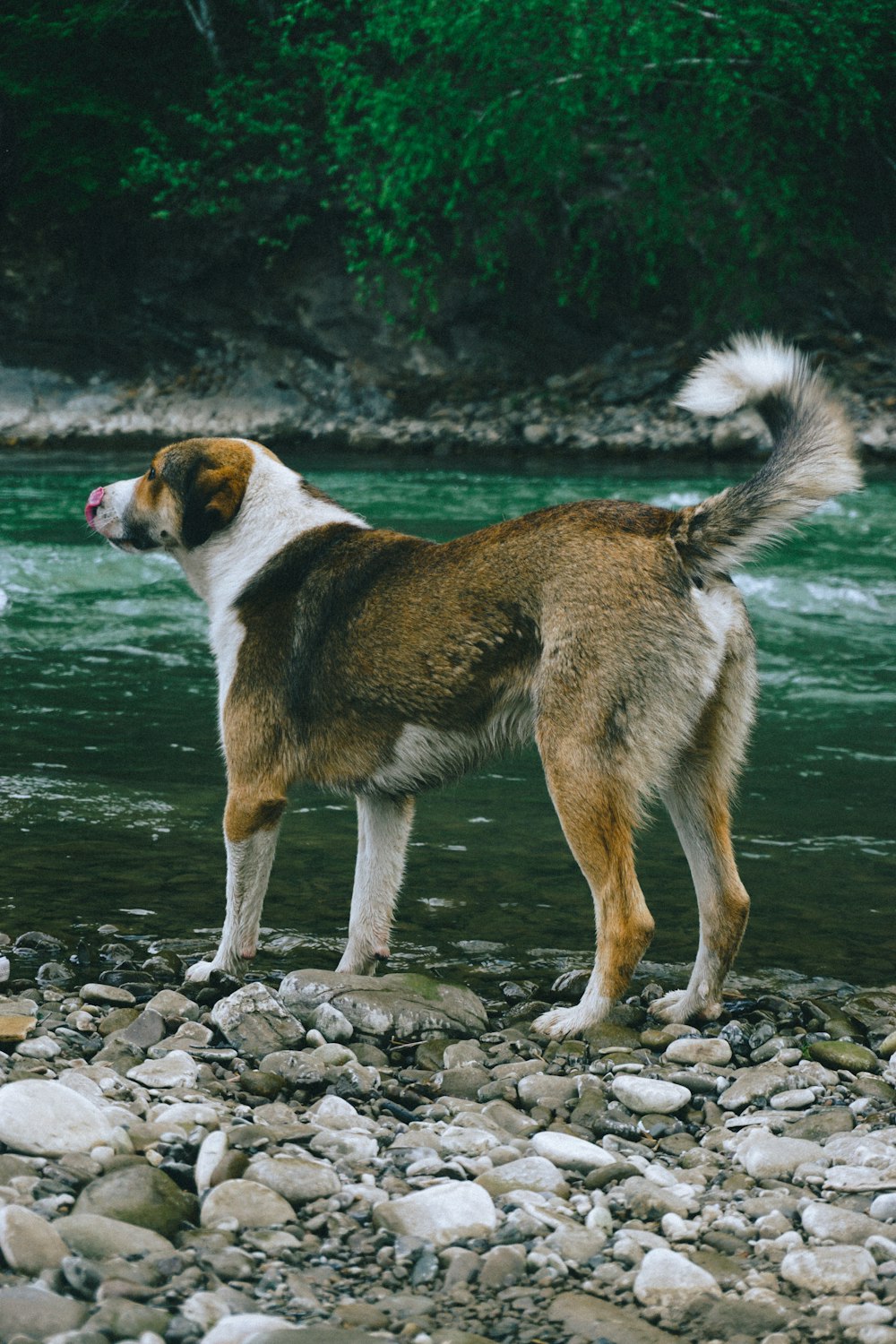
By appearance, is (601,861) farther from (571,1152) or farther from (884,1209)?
(884,1209)

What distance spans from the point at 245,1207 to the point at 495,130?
1930 centimetres

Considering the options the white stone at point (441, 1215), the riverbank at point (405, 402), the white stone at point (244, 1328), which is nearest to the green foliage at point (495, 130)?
the riverbank at point (405, 402)

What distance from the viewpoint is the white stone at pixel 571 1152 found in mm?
3010

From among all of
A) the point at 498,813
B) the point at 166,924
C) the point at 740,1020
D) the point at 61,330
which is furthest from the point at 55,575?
the point at 61,330

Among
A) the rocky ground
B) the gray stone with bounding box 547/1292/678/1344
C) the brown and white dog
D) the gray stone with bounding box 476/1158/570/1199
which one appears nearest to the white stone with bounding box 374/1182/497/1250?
the rocky ground

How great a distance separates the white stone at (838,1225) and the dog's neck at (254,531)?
2.68m

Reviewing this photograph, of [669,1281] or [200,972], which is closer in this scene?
[669,1281]

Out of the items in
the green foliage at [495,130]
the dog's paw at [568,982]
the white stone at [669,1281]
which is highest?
the green foliage at [495,130]

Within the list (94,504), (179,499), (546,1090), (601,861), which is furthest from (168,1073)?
(94,504)

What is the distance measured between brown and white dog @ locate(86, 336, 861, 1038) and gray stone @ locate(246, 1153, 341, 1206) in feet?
4.29

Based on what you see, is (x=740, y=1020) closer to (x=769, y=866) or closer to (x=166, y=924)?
(x=769, y=866)

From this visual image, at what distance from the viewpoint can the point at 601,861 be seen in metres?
3.92

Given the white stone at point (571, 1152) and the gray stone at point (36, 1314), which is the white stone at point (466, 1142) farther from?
the gray stone at point (36, 1314)

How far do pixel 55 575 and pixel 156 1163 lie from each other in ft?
32.2
